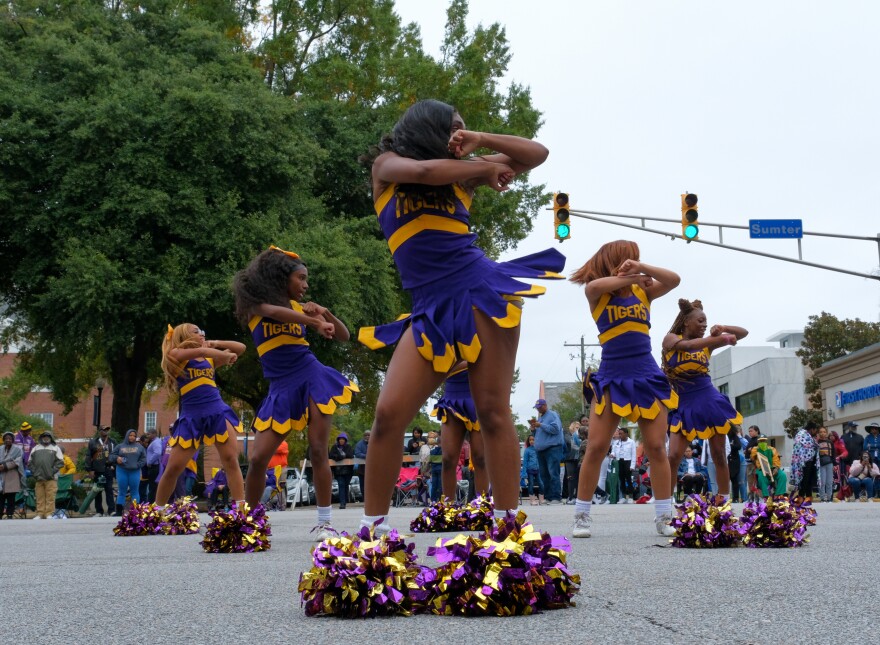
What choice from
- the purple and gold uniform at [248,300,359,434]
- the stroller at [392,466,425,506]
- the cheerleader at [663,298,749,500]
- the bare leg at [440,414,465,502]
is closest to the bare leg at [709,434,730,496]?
the cheerleader at [663,298,749,500]

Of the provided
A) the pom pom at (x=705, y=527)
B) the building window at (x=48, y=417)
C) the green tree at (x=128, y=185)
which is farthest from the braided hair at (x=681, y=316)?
the building window at (x=48, y=417)

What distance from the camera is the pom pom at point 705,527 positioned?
6867 mm

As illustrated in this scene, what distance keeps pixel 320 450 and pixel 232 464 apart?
6.54 feet

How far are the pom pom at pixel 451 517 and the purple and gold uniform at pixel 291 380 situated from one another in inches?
56.3

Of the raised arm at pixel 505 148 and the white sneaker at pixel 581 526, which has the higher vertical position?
the raised arm at pixel 505 148

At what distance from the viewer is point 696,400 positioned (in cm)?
988

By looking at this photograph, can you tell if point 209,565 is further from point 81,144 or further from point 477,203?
point 477,203

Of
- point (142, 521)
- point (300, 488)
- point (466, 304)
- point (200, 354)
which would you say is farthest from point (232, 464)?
point (300, 488)

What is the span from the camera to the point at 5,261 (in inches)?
1059

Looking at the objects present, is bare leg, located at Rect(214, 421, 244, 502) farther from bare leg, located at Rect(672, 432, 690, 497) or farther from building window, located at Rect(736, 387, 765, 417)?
building window, located at Rect(736, 387, 765, 417)

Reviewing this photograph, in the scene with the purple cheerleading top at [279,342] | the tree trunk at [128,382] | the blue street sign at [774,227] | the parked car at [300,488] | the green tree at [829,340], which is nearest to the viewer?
the purple cheerleading top at [279,342]

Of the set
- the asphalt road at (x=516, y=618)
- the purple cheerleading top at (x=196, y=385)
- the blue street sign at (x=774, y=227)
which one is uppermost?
the blue street sign at (x=774, y=227)

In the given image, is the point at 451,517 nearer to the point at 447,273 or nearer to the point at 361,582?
the point at 447,273

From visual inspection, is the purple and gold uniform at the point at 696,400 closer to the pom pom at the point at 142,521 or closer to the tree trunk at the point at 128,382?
the pom pom at the point at 142,521
